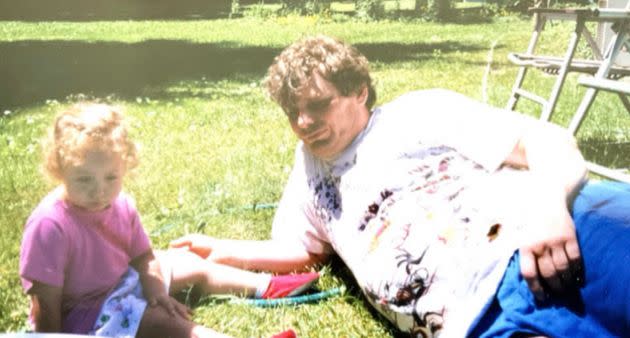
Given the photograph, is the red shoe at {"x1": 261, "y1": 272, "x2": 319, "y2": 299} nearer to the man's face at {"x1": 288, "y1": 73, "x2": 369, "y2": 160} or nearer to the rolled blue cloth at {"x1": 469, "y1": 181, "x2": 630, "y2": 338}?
the man's face at {"x1": 288, "y1": 73, "x2": 369, "y2": 160}

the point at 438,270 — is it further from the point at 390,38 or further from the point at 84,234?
the point at 390,38

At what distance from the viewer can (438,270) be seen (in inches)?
28.7

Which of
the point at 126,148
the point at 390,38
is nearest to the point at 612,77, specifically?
the point at 390,38

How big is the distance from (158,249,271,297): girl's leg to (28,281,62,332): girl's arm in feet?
0.76

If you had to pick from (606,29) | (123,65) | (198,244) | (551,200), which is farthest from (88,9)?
(606,29)

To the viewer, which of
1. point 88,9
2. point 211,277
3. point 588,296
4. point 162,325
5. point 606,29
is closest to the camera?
point 588,296

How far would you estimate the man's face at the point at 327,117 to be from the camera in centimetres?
90

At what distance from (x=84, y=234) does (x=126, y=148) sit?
4.2 inches

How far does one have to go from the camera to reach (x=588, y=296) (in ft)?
2.00

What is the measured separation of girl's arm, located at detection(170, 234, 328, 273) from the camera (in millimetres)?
1089

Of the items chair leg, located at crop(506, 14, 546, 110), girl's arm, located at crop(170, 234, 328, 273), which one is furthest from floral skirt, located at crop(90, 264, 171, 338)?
chair leg, located at crop(506, 14, 546, 110)

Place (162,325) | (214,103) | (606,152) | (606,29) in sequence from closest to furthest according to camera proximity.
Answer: (162,325)
(606,152)
(214,103)
(606,29)

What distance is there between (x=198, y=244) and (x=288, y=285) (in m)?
0.16

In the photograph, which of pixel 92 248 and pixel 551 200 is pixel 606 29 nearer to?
pixel 551 200
